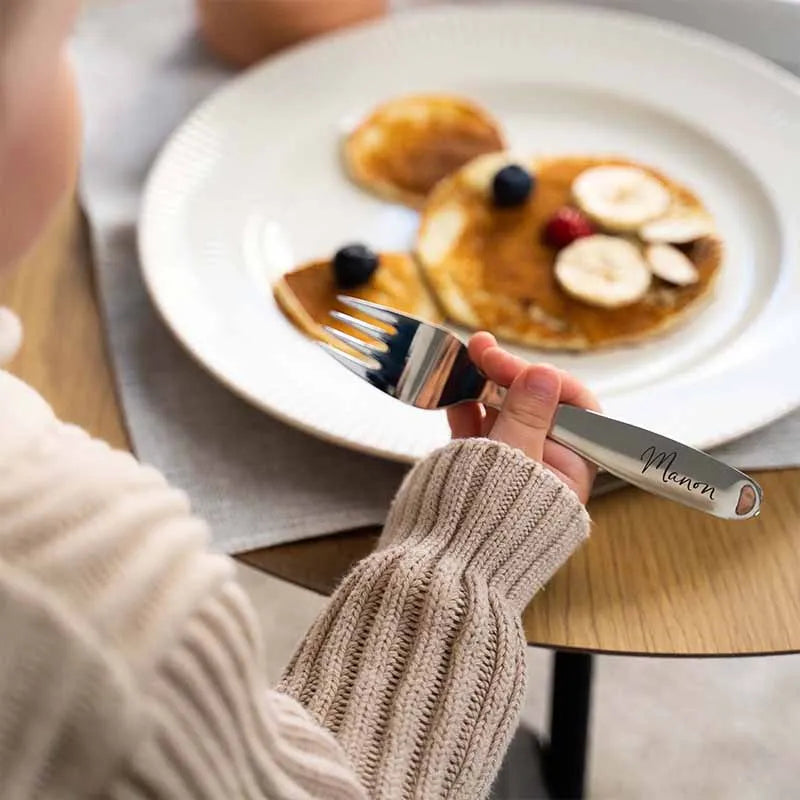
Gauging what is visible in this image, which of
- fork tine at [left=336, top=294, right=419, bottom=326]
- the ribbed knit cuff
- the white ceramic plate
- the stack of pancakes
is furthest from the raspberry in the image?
the ribbed knit cuff

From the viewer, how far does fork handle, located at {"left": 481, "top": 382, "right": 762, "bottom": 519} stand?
70 cm

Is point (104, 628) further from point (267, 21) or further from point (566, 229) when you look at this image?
point (267, 21)

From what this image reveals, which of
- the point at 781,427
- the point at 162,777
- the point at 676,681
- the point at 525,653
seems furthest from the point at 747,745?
the point at 162,777

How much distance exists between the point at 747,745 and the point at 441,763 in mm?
1042

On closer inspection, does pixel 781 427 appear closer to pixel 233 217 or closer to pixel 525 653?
pixel 525 653

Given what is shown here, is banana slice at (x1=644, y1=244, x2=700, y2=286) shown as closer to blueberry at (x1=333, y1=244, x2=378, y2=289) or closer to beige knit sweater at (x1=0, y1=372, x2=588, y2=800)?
blueberry at (x1=333, y1=244, x2=378, y2=289)

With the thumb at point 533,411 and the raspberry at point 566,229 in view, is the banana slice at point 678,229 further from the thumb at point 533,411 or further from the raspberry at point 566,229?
the thumb at point 533,411

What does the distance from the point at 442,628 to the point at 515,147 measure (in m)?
0.65

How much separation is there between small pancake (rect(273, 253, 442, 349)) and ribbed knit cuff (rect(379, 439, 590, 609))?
0.82ft

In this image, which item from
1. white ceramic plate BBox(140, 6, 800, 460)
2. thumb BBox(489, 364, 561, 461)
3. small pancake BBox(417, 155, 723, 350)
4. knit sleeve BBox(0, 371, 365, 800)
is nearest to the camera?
knit sleeve BBox(0, 371, 365, 800)

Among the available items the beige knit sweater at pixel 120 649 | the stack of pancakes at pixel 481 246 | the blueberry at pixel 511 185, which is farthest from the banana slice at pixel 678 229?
the beige knit sweater at pixel 120 649

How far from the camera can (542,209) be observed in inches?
43.0

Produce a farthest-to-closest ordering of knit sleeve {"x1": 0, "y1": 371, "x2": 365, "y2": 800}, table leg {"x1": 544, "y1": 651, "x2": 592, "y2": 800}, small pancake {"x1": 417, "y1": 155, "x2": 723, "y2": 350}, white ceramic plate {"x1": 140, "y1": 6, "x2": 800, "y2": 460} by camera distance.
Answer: table leg {"x1": 544, "y1": 651, "x2": 592, "y2": 800}, small pancake {"x1": 417, "y1": 155, "x2": 723, "y2": 350}, white ceramic plate {"x1": 140, "y1": 6, "x2": 800, "y2": 460}, knit sleeve {"x1": 0, "y1": 371, "x2": 365, "y2": 800}

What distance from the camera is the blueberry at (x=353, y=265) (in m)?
0.98
